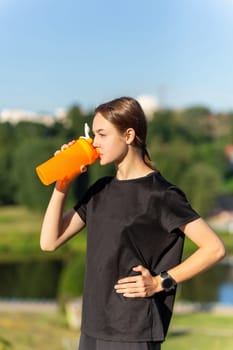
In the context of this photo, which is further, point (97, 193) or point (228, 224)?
point (228, 224)

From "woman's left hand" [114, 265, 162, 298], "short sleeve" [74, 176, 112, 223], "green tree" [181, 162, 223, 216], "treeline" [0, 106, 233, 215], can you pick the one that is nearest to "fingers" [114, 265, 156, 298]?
"woman's left hand" [114, 265, 162, 298]

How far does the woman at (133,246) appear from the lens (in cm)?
120

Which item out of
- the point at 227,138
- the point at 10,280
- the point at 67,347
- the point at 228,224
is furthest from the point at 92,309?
the point at 227,138

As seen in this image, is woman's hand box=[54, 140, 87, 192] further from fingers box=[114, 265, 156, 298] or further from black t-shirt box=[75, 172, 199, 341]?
fingers box=[114, 265, 156, 298]

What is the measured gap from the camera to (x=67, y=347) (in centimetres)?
423

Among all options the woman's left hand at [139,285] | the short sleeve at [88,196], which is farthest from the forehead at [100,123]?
the woman's left hand at [139,285]

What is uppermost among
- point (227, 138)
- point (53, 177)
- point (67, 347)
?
point (53, 177)

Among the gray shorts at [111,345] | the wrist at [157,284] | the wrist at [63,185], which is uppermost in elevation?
the wrist at [63,185]

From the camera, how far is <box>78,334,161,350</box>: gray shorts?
120cm

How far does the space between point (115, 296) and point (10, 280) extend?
13.5 meters

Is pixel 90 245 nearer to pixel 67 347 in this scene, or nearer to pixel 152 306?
pixel 152 306

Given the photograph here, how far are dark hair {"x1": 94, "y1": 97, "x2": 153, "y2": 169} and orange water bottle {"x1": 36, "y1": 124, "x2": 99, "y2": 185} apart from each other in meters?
0.05

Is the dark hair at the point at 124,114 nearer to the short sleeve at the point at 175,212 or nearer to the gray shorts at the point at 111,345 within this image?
the short sleeve at the point at 175,212

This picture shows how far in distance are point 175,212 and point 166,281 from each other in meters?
0.11
